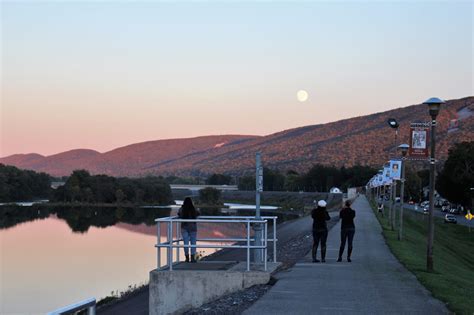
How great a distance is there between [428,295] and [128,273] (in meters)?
31.7

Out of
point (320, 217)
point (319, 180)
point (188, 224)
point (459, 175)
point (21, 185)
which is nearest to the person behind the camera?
point (188, 224)

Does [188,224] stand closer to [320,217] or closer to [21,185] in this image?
[320,217]

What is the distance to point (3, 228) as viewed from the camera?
267 feet

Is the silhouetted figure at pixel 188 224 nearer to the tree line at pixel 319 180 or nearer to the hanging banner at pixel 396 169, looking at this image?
the hanging banner at pixel 396 169

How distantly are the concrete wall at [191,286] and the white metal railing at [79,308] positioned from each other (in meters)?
8.55

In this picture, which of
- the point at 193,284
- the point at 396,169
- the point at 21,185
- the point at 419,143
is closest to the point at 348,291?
the point at 193,284

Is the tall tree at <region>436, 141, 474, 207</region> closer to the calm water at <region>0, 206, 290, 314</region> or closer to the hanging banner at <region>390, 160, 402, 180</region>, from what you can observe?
the calm water at <region>0, 206, 290, 314</region>

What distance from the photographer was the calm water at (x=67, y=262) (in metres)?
35.2

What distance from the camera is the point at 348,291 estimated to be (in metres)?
13.4

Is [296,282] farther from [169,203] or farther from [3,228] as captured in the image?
[169,203]

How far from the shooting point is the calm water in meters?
35.2

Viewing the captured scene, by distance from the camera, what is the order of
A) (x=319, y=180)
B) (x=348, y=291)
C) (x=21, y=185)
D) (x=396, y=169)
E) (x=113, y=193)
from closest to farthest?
(x=348, y=291), (x=396, y=169), (x=113, y=193), (x=21, y=185), (x=319, y=180)

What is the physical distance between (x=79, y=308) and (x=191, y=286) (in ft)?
30.4

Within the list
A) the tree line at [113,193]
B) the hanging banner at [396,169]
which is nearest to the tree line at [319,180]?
the tree line at [113,193]
